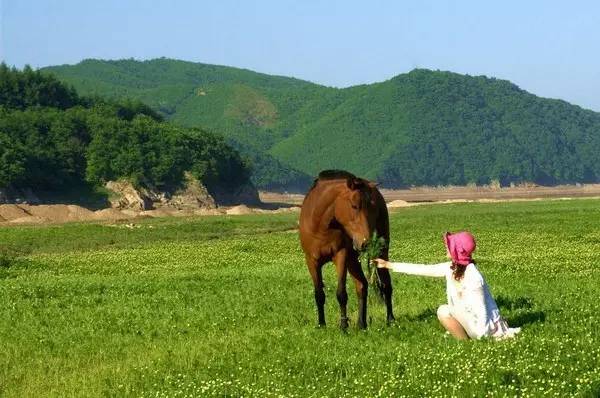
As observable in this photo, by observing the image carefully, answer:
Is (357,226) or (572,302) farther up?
(357,226)

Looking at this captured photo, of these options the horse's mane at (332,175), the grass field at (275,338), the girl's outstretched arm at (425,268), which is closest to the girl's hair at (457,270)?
the girl's outstretched arm at (425,268)

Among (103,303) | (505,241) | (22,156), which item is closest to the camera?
(103,303)

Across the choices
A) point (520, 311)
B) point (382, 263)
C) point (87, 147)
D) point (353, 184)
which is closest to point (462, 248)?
point (382, 263)

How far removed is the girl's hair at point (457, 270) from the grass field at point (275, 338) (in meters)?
1.00

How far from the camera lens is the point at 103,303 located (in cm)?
2098

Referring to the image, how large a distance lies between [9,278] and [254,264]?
8.95 metres

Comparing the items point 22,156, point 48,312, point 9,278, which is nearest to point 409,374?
point 48,312

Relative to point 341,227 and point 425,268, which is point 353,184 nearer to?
point 341,227

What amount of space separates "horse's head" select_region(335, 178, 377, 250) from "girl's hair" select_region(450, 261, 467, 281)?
1580 mm

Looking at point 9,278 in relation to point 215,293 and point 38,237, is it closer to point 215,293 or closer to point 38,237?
point 215,293

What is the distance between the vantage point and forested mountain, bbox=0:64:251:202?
344 ft

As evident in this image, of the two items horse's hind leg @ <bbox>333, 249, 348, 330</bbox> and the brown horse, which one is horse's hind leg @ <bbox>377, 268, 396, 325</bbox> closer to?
the brown horse

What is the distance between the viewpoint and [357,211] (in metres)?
14.1

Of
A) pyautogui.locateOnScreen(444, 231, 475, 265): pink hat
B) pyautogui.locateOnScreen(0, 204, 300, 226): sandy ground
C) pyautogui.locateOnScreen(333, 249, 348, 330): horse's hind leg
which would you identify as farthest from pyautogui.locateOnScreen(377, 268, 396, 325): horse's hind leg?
pyautogui.locateOnScreen(0, 204, 300, 226): sandy ground
